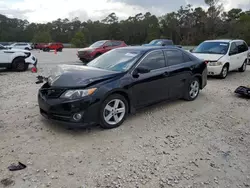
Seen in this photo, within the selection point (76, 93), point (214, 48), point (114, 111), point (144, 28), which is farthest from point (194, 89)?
point (144, 28)

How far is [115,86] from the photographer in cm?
389

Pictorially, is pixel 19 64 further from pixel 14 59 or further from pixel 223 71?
pixel 223 71

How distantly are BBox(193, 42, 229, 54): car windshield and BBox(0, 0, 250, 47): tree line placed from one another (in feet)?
115

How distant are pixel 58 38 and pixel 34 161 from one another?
87048mm

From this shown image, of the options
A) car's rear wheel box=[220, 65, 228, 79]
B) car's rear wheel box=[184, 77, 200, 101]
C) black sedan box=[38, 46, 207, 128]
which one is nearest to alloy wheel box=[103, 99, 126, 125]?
black sedan box=[38, 46, 207, 128]

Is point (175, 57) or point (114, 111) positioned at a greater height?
point (175, 57)

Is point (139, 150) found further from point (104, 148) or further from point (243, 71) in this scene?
point (243, 71)

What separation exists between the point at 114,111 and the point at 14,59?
8.34 metres

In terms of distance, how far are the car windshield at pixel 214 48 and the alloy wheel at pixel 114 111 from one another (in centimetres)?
680

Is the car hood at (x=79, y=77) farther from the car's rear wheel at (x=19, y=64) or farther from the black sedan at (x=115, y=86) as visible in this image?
the car's rear wheel at (x=19, y=64)

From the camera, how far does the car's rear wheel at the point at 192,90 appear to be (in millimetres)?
5605

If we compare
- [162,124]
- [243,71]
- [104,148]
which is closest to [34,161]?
[104,148]

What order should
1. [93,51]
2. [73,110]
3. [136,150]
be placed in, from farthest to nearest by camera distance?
1. [93,51]
2. [73,110]
3. [136,150]

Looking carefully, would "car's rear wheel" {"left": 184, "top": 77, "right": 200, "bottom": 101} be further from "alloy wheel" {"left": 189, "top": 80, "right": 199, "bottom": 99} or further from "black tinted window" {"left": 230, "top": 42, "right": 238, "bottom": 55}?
"black tinted window" {"left": 230, "top": 42, "right": 238, "bottom": 55}
